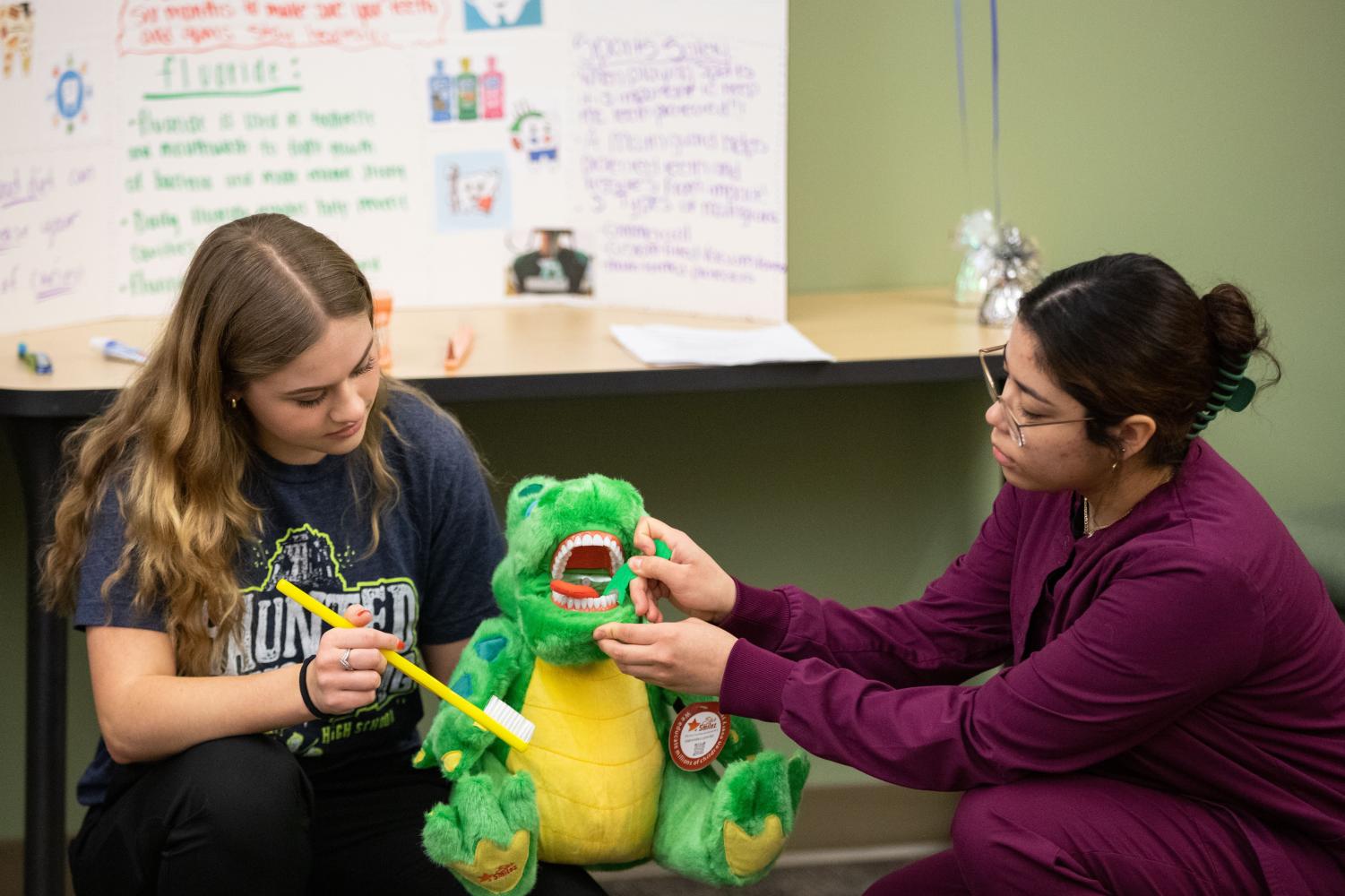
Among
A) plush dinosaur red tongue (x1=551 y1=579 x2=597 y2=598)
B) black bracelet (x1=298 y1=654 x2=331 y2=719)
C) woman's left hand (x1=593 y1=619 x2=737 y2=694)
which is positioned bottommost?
black bracelet (x1=298 y1=654 x2=331 y2=719)

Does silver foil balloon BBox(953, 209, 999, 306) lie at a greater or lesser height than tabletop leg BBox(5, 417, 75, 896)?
greater

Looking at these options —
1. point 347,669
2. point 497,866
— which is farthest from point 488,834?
point 347,669

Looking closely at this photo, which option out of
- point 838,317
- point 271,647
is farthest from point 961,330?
point 271,647

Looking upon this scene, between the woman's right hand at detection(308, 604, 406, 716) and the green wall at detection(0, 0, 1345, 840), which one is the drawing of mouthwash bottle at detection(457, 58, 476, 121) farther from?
the woman's right hand at detection(308, 604, 406, 716)

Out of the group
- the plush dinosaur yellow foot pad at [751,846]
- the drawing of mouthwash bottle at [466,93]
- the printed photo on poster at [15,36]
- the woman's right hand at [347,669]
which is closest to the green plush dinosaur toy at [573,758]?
the plush dinosaur yellow foot pad at [751,846]

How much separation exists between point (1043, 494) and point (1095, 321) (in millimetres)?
269

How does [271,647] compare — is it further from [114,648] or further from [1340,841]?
[1340,841]

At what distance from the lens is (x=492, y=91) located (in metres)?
1.91

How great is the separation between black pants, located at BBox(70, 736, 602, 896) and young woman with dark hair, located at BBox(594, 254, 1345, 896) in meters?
0.34

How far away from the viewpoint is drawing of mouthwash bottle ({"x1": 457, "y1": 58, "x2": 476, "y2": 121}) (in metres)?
1.90

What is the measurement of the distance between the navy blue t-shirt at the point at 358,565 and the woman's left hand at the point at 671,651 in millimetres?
294

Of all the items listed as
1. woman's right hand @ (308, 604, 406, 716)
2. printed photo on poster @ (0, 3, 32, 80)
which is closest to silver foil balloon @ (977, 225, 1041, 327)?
woman's right hand @ (308, 604, 406, 716)

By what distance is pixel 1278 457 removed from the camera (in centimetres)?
220

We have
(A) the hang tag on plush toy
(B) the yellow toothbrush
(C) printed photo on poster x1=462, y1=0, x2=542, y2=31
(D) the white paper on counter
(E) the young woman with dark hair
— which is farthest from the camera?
(C) printed photo on poster x1=462, y1=0, x2=542, y2=31
